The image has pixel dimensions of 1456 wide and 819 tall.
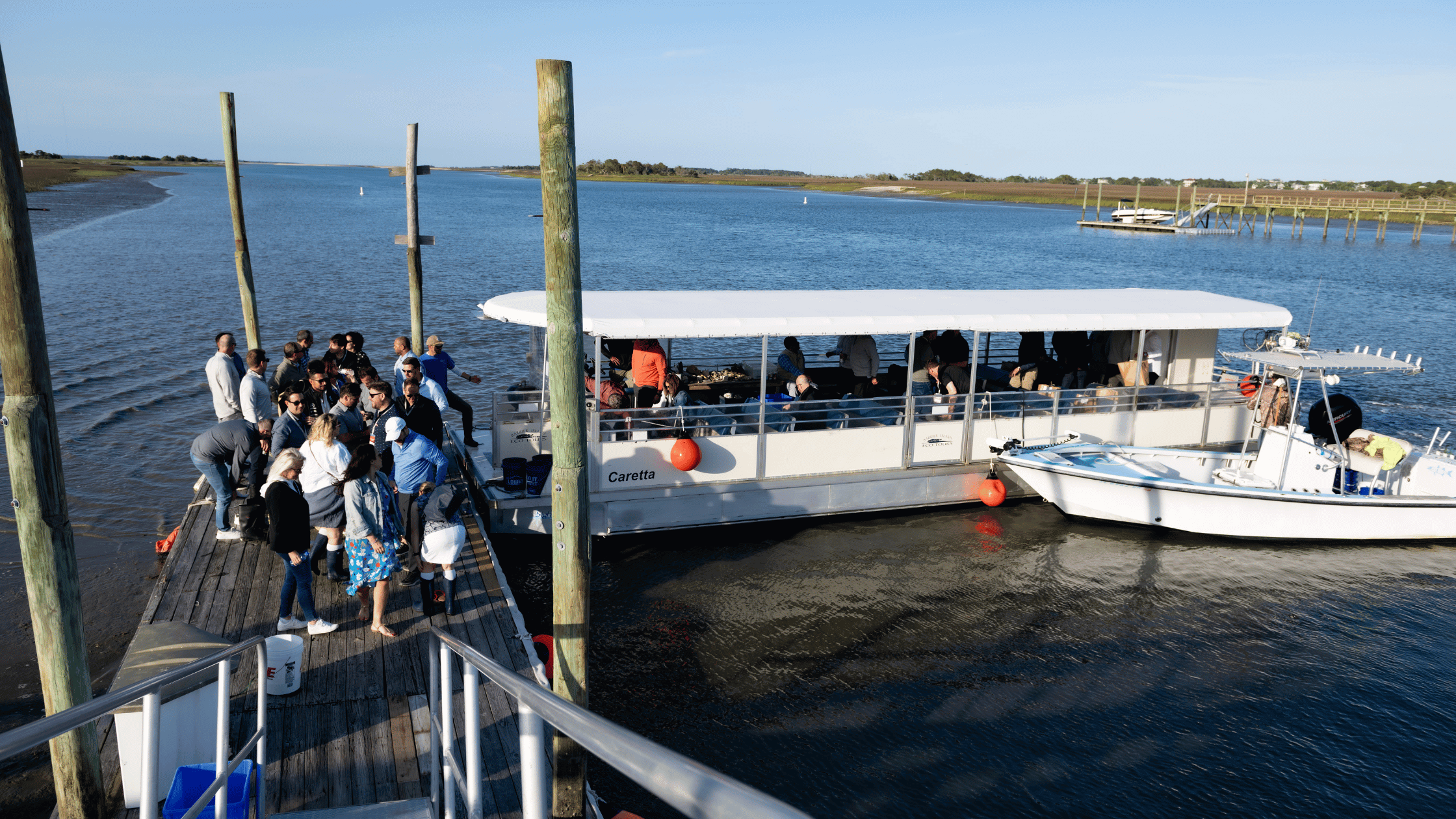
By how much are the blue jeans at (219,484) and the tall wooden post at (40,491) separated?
469 cm

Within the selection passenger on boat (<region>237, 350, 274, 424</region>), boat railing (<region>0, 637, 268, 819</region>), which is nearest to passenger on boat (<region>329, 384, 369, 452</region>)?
passenger on boat (<region>237, 350, 274, 424</region>)

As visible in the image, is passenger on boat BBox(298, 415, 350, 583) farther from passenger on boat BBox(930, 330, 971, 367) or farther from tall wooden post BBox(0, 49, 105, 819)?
passenger on boat BBox(930, 330, 971, 367)

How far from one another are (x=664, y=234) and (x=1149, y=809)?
70752 millimetres

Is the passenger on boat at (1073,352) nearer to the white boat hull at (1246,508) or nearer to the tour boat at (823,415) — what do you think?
the tour boat at (823,415)

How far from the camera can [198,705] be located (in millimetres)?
5250

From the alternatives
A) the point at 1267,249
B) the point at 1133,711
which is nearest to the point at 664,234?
the point at 1267,249

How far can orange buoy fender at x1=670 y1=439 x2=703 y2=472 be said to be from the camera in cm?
1170

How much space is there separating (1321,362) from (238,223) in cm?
1619

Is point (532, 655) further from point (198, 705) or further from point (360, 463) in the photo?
point (198, 705)

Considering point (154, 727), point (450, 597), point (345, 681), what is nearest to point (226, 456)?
point (450, 597)

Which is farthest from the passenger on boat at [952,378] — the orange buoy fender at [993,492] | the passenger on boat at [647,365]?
the passenger on boat at [647,365]

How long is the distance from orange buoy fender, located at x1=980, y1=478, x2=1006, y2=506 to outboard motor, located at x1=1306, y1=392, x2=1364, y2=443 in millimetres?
4600

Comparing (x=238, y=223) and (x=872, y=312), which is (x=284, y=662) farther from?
(x=238, y=223)

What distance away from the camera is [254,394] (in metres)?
10.6
